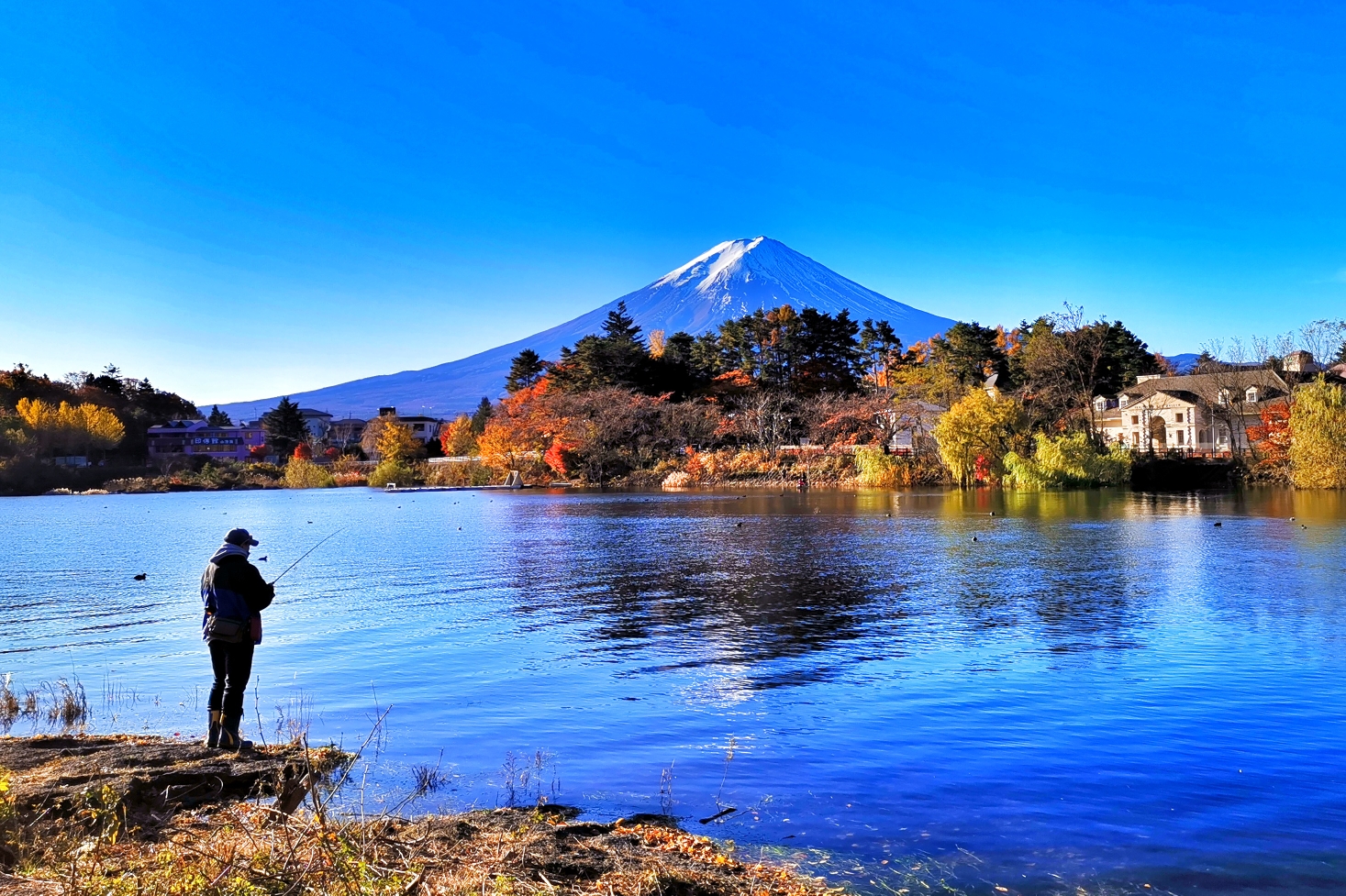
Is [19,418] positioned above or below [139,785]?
above

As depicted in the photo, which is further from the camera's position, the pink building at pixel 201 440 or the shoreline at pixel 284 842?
the pink building at pixel 201 440

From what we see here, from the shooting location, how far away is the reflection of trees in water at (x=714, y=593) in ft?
41.1

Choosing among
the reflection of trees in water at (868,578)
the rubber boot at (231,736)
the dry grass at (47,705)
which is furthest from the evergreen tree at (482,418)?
the rubber boot at (231,736)

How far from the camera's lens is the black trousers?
7750 millimetres

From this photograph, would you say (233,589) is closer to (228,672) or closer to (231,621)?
(231,621)

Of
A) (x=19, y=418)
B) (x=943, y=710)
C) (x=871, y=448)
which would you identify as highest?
(x=19, y=418)

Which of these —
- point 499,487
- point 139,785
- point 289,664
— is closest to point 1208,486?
point 499,487

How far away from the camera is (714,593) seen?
56.4 ft

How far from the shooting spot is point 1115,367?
74625mm

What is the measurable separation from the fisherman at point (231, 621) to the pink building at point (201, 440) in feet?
355

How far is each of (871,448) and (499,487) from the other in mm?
27670

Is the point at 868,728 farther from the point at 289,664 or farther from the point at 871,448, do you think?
the point at 871,448

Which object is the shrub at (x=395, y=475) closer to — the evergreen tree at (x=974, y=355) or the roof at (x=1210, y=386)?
the evergreen tree at (x=974, y=355)

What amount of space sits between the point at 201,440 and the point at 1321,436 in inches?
4267
